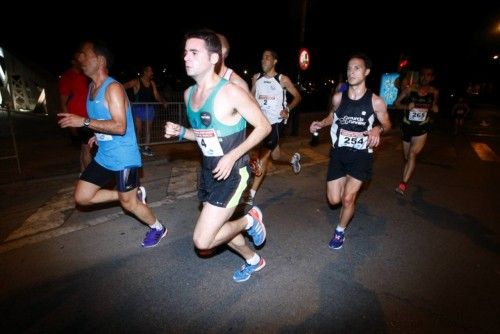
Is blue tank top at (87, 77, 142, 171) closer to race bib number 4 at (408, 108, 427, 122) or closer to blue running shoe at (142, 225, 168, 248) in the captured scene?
blue running shoe at (142, 225, 168, 248)

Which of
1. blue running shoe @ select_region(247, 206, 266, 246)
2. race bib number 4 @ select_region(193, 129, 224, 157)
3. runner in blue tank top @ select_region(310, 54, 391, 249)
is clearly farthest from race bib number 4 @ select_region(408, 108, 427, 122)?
race bib number 4 @ select_region(193, 129, 224, 157)

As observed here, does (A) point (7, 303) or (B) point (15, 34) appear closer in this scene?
(A) point (7, 303)

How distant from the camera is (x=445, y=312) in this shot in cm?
270

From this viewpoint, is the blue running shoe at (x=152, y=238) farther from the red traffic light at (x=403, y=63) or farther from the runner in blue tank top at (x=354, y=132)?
the red traffic light at (x=403, y=63)

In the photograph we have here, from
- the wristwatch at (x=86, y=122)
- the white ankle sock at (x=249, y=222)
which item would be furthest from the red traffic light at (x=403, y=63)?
the wristwatch at (x=86, y=122)

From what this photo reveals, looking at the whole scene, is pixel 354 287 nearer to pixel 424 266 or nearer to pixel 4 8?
pixel 424 266

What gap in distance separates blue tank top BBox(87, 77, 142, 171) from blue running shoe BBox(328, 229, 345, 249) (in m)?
2.37

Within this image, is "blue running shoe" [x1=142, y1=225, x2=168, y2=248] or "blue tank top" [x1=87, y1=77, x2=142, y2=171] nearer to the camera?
"blue tank top" [x1=87, y1=77, x2=142, y2=171]

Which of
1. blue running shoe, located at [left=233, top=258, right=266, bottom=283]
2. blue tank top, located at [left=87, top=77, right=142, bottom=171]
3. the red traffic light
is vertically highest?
the red traffic light

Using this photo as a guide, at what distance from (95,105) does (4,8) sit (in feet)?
56.0

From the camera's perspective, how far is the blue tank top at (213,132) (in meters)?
A: 2.46

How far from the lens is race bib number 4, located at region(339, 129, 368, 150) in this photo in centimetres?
346

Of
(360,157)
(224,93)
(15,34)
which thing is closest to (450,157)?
(360,157)

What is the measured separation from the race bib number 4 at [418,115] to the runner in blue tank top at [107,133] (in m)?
4.52
